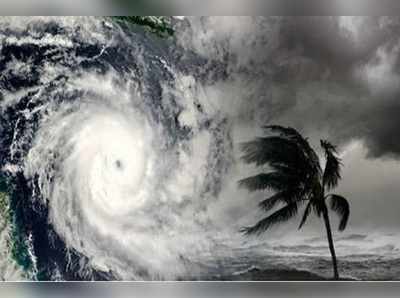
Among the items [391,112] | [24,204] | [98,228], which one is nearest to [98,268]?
[98,228]

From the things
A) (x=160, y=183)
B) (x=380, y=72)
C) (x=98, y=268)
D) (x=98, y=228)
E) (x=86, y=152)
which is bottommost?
(x=98, y=268)

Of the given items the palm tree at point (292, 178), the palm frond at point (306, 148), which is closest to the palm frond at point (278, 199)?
the palm tree at point (292, 178)

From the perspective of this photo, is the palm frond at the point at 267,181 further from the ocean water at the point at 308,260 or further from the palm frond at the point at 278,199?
the ocean water at the point at 308,260

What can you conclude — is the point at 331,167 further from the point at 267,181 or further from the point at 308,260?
the point at 308,260

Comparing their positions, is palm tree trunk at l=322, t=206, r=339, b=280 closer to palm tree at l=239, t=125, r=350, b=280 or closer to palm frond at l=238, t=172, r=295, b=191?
palm tree at l=239, t=125, r=350, b=280

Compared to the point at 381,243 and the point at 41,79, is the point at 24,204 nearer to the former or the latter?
the point at 41,79

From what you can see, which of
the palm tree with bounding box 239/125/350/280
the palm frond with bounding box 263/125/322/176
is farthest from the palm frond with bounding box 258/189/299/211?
the palm frond with bounding box 263/125/322/176
